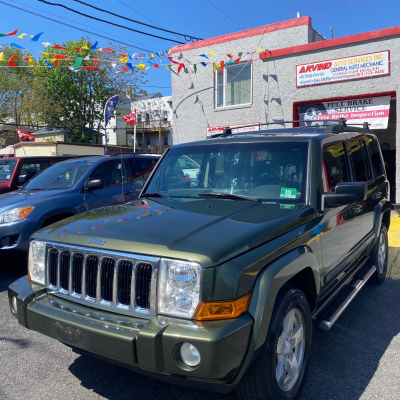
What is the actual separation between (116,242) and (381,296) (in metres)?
3.65

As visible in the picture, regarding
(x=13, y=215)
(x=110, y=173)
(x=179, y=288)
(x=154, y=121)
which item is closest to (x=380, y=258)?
(x=179, y=288)

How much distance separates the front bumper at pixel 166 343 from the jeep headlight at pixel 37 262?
0.55 metres

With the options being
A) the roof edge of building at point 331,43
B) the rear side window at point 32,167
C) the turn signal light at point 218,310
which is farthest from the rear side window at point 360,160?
the rear side window at point 32,167

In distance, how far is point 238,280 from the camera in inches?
84.4

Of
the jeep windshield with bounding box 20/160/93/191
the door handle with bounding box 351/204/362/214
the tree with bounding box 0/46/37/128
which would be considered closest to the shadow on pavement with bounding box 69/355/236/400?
the door handle with bounding box 351/204/362/214

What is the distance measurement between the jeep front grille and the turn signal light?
303 millimetres

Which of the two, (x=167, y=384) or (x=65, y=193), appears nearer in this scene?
(x=167, y=384)

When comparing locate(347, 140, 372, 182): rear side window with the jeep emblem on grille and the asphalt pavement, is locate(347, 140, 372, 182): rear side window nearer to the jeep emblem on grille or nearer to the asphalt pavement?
the asphalt pavement

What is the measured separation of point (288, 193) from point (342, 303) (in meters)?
1.15

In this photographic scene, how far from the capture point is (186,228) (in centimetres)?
253

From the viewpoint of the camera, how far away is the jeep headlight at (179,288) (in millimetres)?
2141

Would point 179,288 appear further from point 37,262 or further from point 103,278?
point 37,262

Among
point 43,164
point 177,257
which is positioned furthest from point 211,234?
point 43,164

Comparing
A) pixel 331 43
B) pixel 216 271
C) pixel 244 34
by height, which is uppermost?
pixel 244 34
